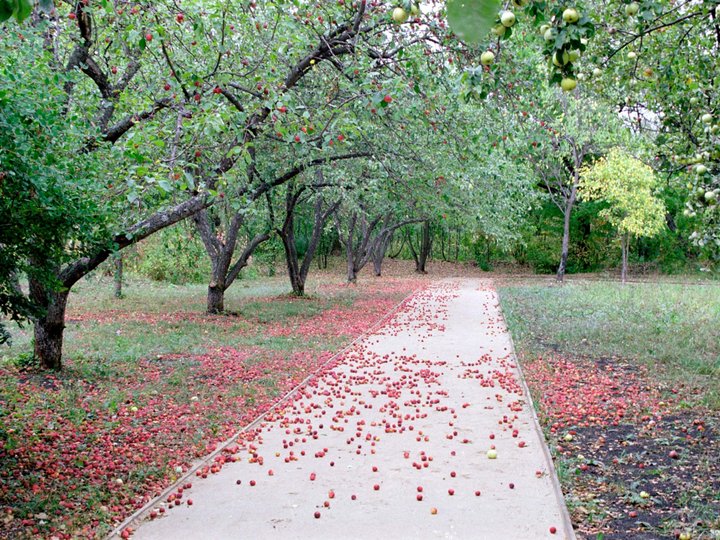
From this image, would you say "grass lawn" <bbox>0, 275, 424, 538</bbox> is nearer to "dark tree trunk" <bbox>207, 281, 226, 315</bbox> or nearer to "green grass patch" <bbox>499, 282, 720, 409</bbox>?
"dark tree trunk" <bbox>207, 281, 226, 315</bbox>

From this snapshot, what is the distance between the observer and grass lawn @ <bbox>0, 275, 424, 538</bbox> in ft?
15.0

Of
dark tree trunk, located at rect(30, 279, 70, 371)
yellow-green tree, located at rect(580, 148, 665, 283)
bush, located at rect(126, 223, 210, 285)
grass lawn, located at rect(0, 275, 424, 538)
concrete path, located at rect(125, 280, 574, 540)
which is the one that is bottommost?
concrete path, located at rect(125, 280, 574, 540)

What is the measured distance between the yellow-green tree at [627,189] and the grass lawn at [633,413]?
41.5ft

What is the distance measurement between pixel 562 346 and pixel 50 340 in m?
8.13

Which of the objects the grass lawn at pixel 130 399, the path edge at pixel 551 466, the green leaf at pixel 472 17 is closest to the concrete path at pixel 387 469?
the path edge at pixel 551 466

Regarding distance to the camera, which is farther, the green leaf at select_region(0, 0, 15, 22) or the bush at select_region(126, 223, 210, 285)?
the bush at select_region(126, 223, 210, 285)

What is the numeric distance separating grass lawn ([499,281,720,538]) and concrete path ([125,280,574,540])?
11.9 inches

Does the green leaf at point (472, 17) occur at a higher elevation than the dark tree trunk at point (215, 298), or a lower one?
higher

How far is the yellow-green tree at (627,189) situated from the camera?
1008 inches

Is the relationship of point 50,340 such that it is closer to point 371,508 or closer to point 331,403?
point 331,403

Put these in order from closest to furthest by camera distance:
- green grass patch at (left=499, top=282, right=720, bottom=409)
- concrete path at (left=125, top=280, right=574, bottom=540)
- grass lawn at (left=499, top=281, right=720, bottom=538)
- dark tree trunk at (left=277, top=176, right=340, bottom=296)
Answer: concrete path at (left=125, top=280, right=574, bottom=540)
grass lawn at (left=499, top=281, right=720, bottom=538)
green grass patch at (left=499, top=282, right=720, bottom=409)
dark tree trunk at (left=277, top=176, right=340, bottom=296)

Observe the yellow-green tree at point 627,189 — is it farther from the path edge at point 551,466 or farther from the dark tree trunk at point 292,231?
the path edge at point 551,466

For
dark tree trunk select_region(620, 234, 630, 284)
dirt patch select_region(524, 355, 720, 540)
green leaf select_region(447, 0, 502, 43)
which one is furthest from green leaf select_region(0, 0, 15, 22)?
dark tree trunk select_region(620, 234, 630, 284)

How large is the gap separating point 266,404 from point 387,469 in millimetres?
2416
